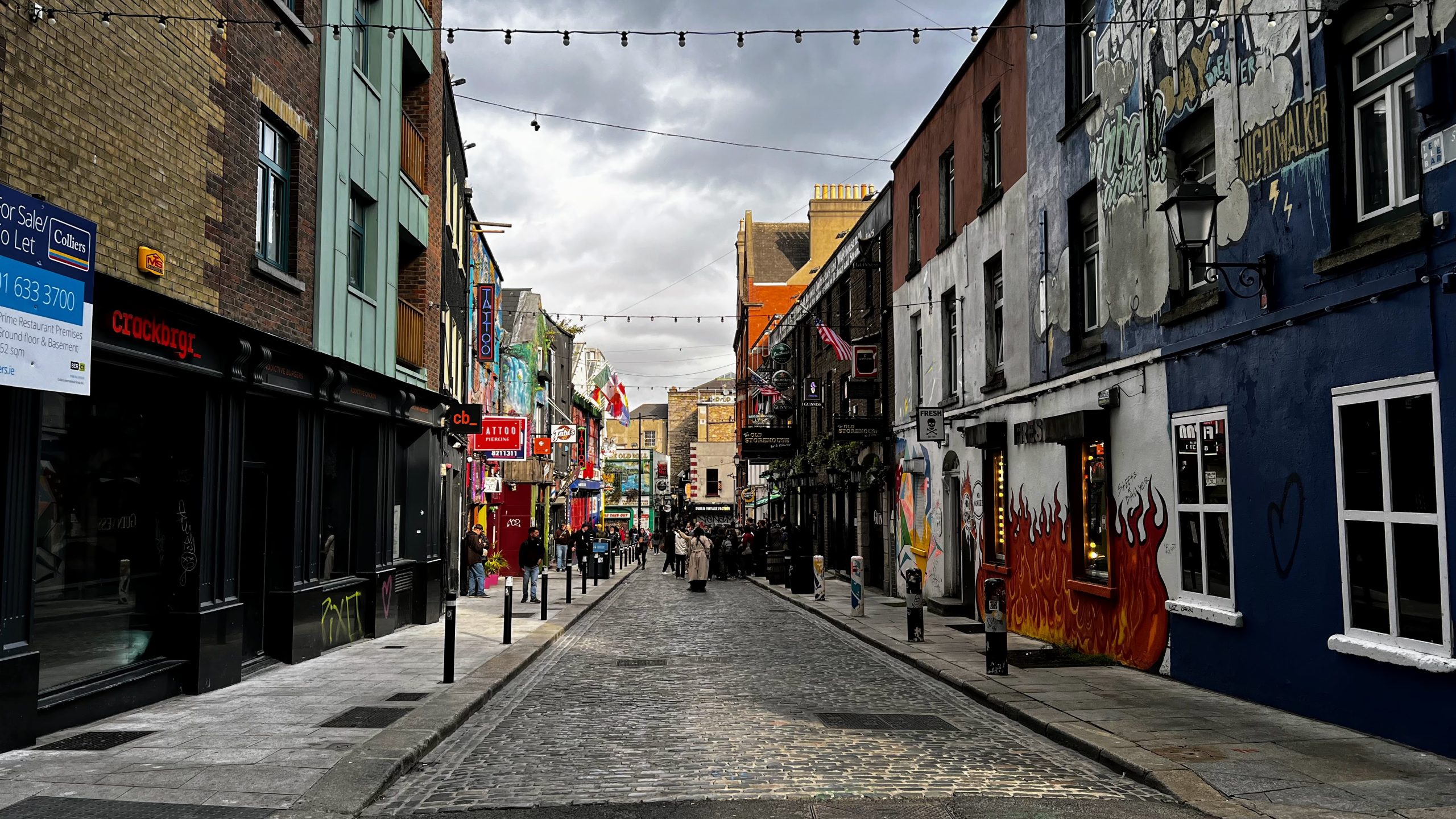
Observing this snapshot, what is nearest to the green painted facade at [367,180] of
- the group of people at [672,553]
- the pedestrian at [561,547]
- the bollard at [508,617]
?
the bollard at [508,617]

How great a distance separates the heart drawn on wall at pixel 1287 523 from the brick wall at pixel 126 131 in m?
10.00

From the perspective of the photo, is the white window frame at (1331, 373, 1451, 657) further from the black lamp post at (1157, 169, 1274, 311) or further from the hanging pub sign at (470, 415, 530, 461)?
the hanging pub sign at (470, 415, 530, 461)

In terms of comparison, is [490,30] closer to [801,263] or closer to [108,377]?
[108,377]

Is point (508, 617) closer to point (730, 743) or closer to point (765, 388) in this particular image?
point (730, 743)

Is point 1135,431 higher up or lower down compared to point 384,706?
higher up

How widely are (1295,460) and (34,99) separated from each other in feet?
34.2

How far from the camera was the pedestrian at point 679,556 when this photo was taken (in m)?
37.2

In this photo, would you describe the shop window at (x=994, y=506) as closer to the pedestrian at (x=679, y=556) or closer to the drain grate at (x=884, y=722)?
the drain grate at (x=884, y=722)

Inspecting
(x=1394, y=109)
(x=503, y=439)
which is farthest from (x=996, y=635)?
(x=503, y=439)

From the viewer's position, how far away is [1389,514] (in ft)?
27.3

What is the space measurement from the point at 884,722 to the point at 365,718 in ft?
14.6

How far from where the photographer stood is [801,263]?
220ft

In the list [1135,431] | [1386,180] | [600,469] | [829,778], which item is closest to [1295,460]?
[1386,180]

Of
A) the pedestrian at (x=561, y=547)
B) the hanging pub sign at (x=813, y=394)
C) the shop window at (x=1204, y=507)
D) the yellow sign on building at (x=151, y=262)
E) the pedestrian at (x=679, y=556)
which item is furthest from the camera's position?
the pedestrian at (x=561, y=547)
